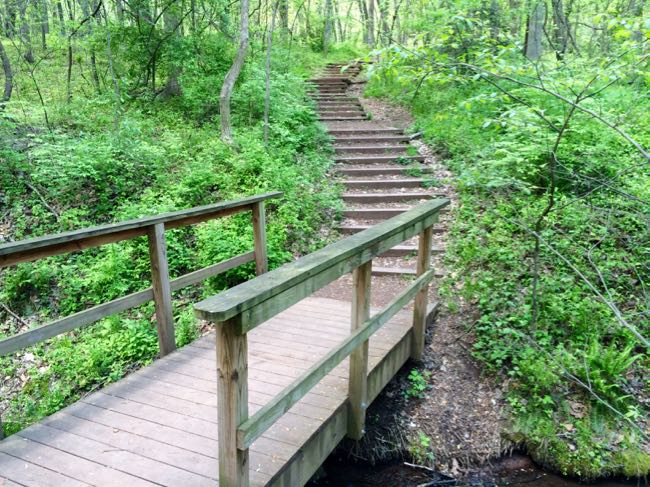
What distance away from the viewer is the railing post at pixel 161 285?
13.0 ft

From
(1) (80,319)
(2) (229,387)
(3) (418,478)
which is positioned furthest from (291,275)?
(3) (418,478)

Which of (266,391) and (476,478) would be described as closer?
(266,391)

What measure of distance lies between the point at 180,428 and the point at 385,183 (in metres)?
6.87

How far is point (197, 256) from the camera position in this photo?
6.64m

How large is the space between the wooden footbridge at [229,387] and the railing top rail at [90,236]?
1 centimetres

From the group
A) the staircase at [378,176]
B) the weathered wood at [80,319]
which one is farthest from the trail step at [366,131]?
the weathered wood at [80,319]

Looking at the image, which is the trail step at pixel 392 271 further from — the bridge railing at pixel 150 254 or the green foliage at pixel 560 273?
the bridge railing at pixel 150 254

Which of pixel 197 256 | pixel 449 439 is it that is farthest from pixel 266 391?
pixel 197 256

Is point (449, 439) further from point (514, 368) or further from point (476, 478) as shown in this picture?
point (514, 368)

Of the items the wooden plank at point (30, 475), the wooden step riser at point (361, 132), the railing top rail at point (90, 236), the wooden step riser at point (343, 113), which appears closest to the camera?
the wooden plank at point (30, 475)

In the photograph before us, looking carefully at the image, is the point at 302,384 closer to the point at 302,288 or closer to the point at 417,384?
the point at 302,288

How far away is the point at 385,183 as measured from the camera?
9.02 metres

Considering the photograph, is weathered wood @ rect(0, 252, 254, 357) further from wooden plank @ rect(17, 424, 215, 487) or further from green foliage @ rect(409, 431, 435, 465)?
green foliage @ rect(409, 431, 435, 465)

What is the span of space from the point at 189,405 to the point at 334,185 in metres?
6.19
